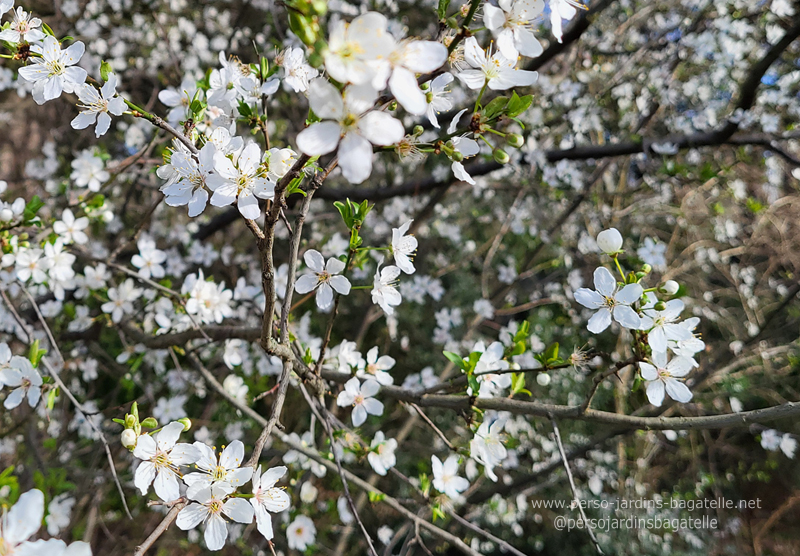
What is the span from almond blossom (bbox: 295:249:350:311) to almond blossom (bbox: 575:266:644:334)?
527 mm

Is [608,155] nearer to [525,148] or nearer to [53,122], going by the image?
[525,148]

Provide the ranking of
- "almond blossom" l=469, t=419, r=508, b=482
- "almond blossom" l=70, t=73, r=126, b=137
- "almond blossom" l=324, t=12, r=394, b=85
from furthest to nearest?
"almond blossom" l=469, t=419, r=508, b=482 < "almond blossom" l=70, t=73, r=126, b=137 < "almond blossom" l=324, t=12, r=394, b=85

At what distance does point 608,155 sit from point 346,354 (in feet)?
5.93

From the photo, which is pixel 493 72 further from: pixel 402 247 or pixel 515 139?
pixel 402 247

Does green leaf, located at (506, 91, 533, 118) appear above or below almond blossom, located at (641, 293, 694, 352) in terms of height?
above

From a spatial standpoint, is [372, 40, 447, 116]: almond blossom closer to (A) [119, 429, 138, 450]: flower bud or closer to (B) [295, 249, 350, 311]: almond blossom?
(B) [295, 249, 350, 311]: almond blossom

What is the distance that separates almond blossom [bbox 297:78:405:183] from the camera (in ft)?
1.82

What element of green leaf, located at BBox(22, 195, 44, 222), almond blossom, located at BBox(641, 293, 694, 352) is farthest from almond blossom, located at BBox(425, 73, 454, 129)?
green leaf, located at BBox(22, 195, 44, 222)

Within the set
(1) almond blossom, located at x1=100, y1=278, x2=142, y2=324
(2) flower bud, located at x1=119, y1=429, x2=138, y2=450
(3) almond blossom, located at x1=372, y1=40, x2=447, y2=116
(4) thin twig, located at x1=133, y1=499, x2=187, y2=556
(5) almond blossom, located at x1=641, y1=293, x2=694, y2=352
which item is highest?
(3) almond blossom, located at x1=372, y1=40, x2=447, y2=116

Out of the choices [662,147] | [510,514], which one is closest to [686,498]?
[510,514]

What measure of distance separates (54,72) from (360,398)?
108 cm

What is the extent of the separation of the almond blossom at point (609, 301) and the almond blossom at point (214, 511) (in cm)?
75

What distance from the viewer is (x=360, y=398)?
4.38ft

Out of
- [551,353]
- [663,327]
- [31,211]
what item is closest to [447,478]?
[551,353]
